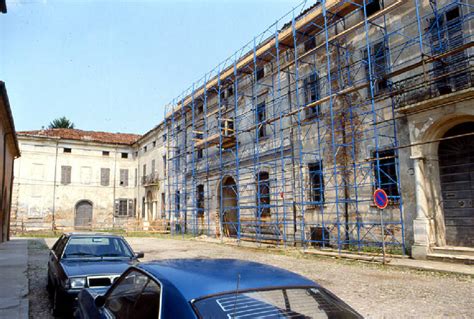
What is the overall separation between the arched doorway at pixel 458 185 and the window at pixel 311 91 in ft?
17.6

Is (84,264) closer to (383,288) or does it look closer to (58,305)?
(58,305)

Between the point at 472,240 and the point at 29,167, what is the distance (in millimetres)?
33967

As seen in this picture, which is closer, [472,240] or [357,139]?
[472,240]

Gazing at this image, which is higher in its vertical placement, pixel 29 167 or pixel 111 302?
pixel 29 167

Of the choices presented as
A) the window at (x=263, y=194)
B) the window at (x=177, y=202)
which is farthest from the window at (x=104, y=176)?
the window at (x=263, y=194)

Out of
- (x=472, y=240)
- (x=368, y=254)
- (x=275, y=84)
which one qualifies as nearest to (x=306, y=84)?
(x=275, y=84)

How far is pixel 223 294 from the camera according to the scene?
2.39 meters

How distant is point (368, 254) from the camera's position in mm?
12008

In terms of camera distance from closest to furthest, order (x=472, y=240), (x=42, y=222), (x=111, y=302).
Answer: (x=111, y=302) → (x=472, y=240) → (x=42, y=222)

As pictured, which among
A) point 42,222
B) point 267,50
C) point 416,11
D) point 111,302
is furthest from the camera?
point 42,222

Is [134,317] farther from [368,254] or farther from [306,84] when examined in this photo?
[306,84]

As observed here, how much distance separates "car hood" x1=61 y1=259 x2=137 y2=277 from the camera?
5.63 metres

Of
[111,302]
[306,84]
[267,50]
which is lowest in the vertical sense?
[111,302]

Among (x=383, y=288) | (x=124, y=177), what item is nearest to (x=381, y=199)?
(x=383, y=288)
